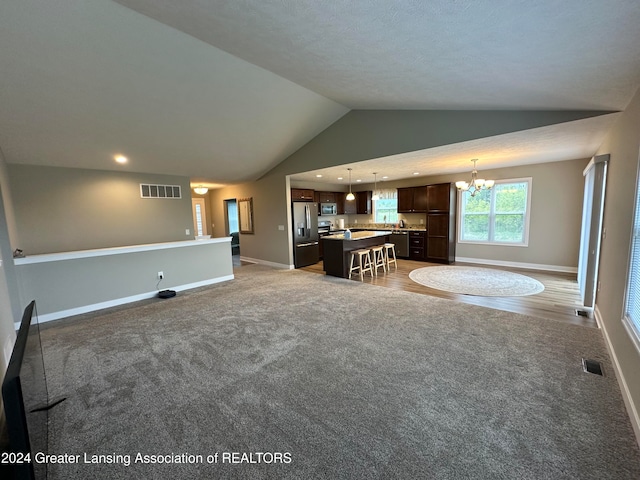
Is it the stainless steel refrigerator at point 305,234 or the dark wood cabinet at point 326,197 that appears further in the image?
the dark wood cabinet at point 326,197

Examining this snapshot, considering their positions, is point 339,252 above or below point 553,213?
below

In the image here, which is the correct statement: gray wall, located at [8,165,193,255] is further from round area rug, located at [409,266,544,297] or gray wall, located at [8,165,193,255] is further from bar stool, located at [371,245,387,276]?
round area rug, located at [409,266,544,297]

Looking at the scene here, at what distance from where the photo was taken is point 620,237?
2.55m

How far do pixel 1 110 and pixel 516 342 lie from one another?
6.67 meters

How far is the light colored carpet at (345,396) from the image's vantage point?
1562mm

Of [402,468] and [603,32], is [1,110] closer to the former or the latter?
[402,468]

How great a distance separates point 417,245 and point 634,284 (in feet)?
18.6

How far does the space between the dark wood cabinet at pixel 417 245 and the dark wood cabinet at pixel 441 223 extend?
0.30 feet

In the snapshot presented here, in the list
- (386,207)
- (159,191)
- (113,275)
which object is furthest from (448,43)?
(386,207)

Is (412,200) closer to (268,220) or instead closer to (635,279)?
(268,220)

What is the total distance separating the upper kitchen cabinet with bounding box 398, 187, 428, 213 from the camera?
25.3 feet

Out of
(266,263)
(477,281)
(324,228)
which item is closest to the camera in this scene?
(477,281)

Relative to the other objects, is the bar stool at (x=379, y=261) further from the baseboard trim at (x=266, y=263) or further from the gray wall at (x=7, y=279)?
the gray wall at (x=7, y=279)

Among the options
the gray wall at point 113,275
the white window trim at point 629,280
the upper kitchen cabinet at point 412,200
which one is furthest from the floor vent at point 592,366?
the gray wall at point 113,275
